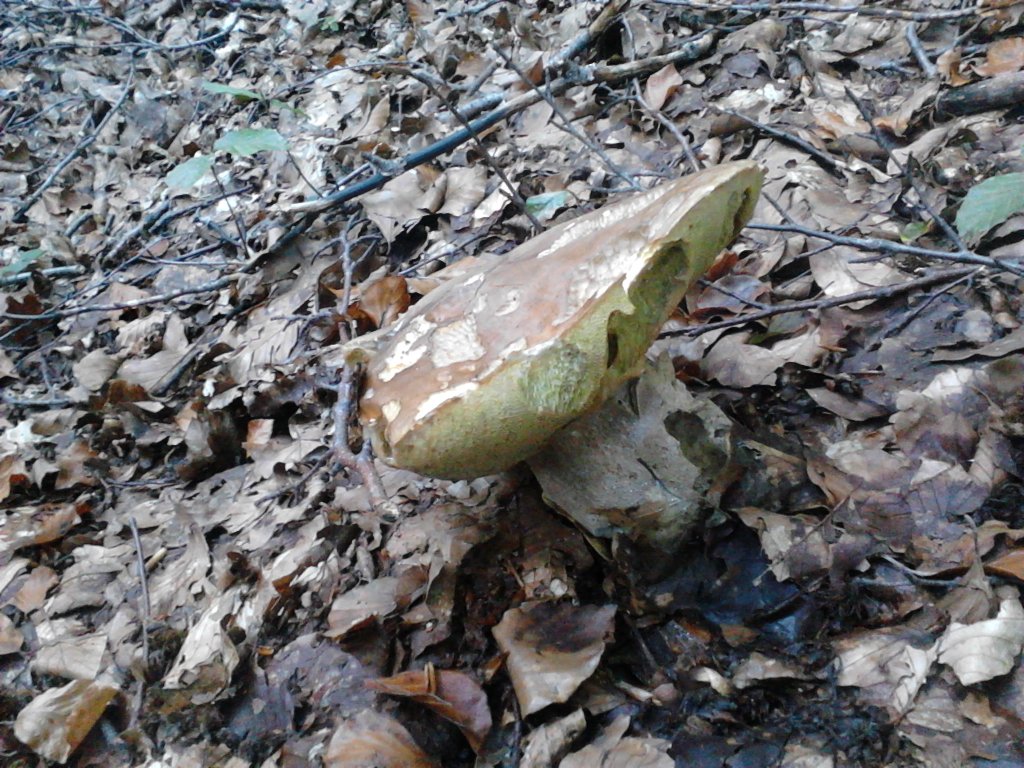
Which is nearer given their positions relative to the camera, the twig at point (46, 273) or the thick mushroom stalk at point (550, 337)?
the thick mushroom stalk at point (550, 337)

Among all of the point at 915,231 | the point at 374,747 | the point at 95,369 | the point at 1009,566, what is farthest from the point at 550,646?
the point at 95,369

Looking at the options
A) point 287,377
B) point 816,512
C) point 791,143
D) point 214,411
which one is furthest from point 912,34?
point 214,411

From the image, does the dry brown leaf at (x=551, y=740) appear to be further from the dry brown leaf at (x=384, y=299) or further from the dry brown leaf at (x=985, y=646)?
the dry brown leaf at (x=384, y=299)

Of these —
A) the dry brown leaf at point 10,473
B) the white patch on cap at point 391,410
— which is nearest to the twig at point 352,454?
the white patch on cap at point 391,410

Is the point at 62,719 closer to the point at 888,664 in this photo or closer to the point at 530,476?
the point at 530,476

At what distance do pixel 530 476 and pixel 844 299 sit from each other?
0.95 m

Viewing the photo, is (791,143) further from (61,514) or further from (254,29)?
(254,29)

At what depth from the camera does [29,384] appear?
10.7 feet

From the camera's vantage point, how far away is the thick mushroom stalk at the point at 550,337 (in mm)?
1126

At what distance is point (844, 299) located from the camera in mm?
1812

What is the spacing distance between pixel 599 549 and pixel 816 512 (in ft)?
1.66

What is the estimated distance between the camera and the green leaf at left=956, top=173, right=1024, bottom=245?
1.49m

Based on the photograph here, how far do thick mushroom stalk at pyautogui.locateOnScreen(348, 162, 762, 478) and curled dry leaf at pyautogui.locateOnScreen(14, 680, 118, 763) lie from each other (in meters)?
1.10

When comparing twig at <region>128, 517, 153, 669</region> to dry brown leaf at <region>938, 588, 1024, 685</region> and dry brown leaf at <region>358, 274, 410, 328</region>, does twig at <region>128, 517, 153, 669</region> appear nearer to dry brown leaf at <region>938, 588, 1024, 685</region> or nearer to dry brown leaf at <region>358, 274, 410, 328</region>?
dry brown leaf at <region>358, 274, 410, 328</region>
